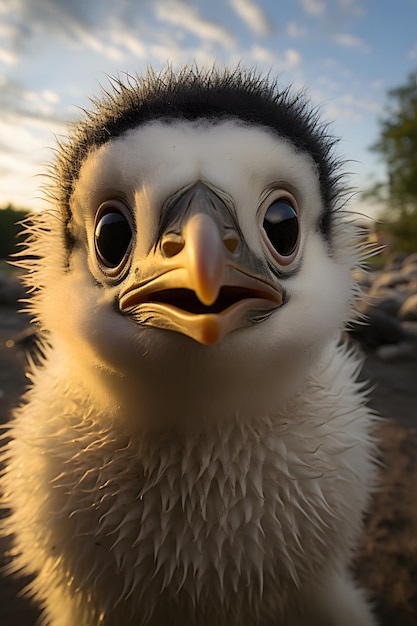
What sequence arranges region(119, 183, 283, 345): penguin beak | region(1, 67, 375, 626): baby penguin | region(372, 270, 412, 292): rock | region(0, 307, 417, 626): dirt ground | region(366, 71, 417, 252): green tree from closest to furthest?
region(119, 183, 283, 345): penguin beak
region(1, 67, 375, 626): baby penguin
region(0, 307, 417, 626): dirt ground
region(372, 270, 412, 292): rock
region(366, 71, 417, 252): green tree

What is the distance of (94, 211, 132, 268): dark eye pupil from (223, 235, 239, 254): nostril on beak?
253mm

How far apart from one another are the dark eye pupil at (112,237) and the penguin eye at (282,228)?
0.29m

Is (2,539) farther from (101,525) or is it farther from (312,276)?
(312,276)

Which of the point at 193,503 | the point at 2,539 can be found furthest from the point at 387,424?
the point at 193,503

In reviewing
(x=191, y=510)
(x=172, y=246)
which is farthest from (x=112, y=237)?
(x=191, y=510)

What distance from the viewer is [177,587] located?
125cm

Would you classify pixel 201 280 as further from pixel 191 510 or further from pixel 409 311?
pixel 409 311

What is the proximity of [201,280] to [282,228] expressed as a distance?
1.14ft

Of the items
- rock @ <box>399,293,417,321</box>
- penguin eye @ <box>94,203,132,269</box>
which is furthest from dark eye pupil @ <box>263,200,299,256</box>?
rock @ <box>399,293,417,321</box>

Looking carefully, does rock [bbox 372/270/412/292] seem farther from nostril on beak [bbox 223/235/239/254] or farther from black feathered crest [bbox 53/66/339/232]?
nostril on beak [bbox 223/235/239/254]

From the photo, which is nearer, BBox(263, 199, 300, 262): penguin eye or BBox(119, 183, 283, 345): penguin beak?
BBox(119, 183, 283, 345): penguin beak

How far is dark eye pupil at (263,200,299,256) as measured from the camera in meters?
1.07

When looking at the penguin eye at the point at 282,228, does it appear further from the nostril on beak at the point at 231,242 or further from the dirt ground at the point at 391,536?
the dirt ground at the point at 391,536

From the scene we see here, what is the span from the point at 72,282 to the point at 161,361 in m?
0.36
